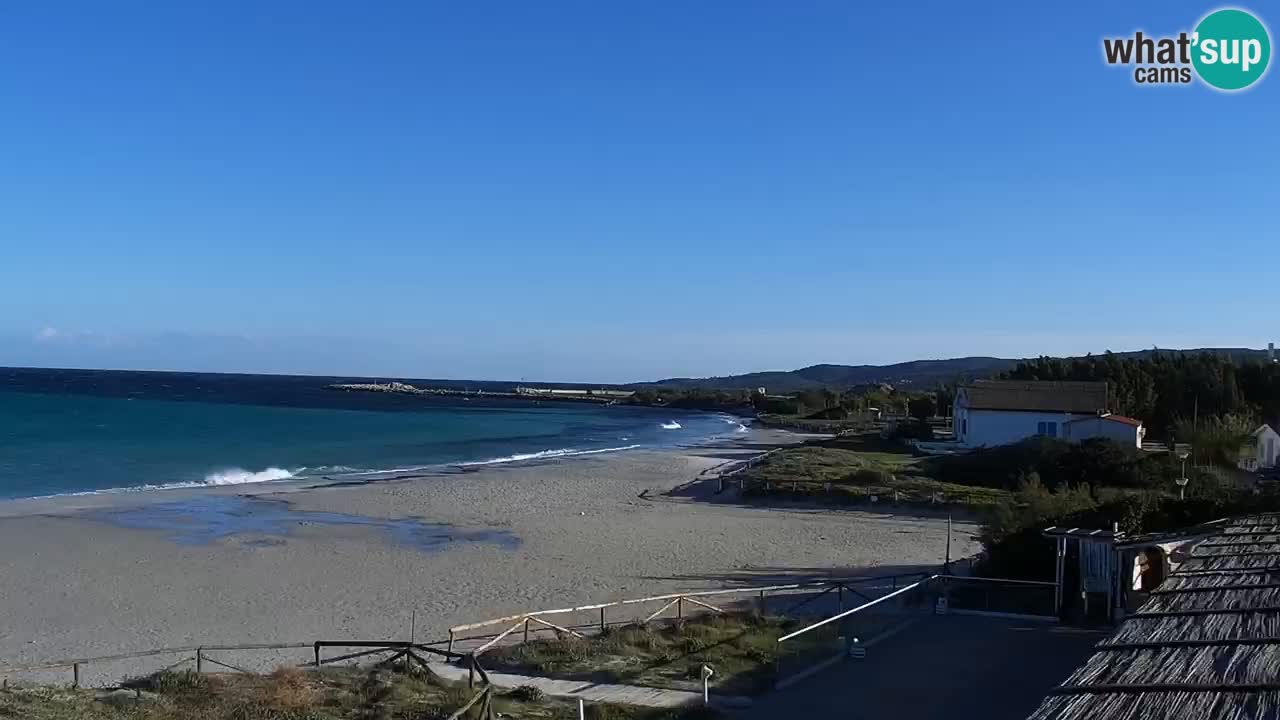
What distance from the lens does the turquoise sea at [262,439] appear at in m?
45.0

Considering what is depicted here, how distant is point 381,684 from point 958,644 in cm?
705

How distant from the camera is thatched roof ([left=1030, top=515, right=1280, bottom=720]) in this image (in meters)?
5.18

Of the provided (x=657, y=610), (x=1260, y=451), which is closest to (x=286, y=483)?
(x=657, y=610)

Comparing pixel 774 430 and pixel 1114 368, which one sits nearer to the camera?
pixel 1114 368

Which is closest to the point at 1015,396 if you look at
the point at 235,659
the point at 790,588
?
the point at 790,588

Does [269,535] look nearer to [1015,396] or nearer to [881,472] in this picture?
[881,472]

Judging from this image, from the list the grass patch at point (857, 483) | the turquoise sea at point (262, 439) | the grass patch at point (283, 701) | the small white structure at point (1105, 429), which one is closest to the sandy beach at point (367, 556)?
the grass patch at point (857, 483)

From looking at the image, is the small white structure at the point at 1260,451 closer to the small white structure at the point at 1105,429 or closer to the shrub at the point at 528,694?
the small white structure at the point at 1105,429

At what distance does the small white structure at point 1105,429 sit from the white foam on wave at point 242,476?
32.7 m

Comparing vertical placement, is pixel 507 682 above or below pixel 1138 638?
below

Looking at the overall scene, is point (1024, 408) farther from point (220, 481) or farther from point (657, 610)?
point (220, 481)

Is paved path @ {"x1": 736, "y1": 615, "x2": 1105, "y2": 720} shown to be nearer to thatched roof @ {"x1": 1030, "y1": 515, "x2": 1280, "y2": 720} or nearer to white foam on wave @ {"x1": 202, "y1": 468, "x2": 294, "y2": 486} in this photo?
thatched roof @ {"x1": 1030, "y1": 515, "x2": 1280, "y2": 720}

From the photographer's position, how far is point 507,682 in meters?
12.4

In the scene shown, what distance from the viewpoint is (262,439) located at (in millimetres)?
64812
